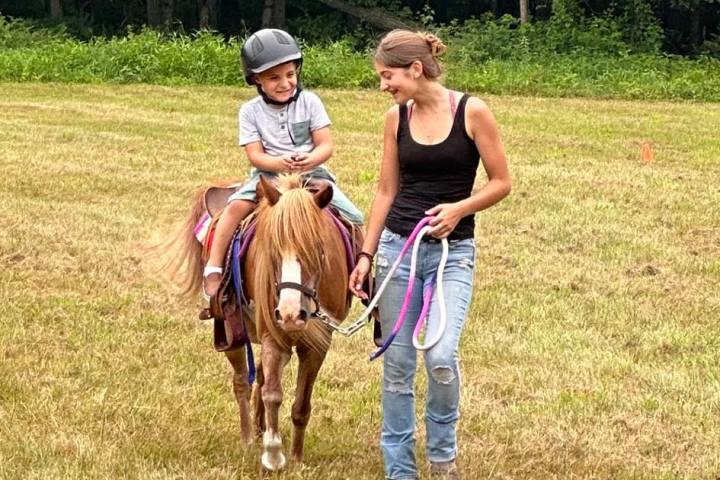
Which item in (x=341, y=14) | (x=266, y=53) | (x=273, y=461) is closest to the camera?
(x=273, y=461)

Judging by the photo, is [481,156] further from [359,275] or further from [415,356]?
[415,356]

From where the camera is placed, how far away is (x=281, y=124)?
5449 millimetres

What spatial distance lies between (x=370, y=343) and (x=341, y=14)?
34.6 meters

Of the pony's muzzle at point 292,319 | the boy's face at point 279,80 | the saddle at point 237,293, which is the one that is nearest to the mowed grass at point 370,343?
the saddle at point 237,293

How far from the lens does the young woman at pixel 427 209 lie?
470cm

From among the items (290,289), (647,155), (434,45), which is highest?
(434,45)

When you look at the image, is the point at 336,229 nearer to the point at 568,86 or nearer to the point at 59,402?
the point at 59,402

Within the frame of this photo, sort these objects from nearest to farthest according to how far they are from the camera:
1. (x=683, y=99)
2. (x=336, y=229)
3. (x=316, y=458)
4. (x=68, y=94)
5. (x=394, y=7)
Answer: (x=336, y=229) < (x=316, y=458) < (x=68, y=94) < (x=683, y=99) < (x=394, y=7)

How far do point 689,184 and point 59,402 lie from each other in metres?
9.73

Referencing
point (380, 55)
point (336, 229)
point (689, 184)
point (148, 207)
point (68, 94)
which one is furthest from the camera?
point (68, 94)

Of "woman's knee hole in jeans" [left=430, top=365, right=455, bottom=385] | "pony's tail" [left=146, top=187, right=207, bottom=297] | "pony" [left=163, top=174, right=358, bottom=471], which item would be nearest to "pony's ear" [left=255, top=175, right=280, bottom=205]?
"pony" [left=163, top=174, right=358, bottom=471]

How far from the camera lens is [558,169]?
1501 centimetres

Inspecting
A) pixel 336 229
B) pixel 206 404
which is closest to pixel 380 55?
pixel 336 229

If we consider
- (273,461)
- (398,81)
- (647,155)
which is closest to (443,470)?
(273,461)
